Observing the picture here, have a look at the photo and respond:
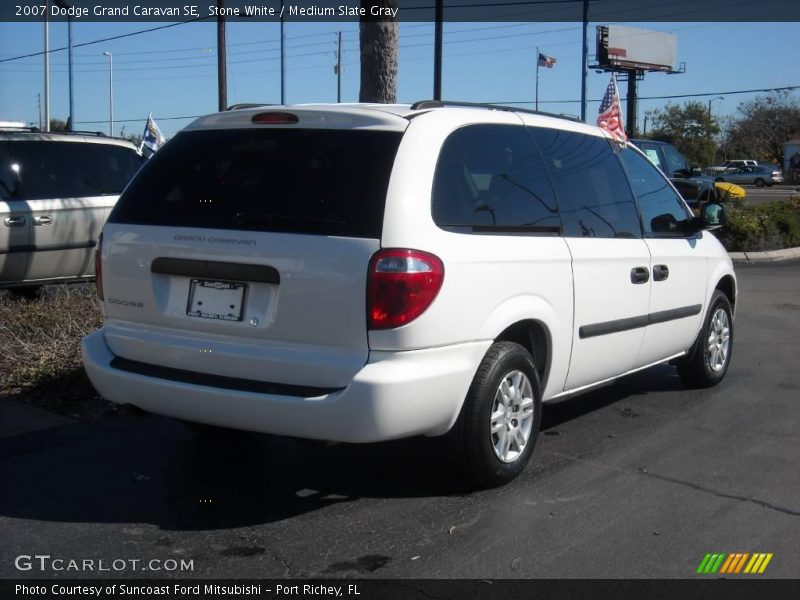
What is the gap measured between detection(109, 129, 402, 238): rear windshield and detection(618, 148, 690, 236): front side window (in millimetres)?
2351

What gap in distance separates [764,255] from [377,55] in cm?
999

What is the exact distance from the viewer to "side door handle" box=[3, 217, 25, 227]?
9094 millimetres

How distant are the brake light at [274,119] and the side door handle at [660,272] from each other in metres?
2.62

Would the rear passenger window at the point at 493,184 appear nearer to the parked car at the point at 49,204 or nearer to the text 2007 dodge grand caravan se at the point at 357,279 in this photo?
the text 2007 dodge grand caravan se at the point at 357,279

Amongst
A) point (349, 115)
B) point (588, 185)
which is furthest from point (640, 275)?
point (349, 115)

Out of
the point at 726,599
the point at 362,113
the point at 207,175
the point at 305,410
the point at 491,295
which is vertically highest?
the point at 362,113

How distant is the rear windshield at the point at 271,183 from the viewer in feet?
13.8

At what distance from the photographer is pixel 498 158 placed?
4.90m

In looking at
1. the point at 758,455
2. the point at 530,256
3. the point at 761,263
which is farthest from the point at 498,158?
the point at 761,263

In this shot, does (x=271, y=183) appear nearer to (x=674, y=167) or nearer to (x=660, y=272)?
(x=660, y=272)

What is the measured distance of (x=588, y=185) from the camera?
5.59 meters

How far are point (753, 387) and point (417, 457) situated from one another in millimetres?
3147

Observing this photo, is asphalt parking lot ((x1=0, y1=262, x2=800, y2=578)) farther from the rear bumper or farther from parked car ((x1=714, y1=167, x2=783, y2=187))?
parked car ((x1=714, y1=167, x2=783, y2=187))

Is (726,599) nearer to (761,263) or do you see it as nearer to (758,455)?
(758,455)
